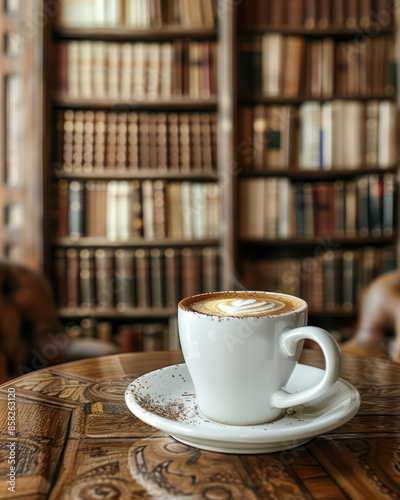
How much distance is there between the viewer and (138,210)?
209 centimetres

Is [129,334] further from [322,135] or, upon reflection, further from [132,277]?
[322,135]

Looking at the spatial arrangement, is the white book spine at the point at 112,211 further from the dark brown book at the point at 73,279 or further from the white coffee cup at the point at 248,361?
the white coffee cup at the point at 248,361

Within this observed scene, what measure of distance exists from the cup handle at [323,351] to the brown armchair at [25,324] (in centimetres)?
83

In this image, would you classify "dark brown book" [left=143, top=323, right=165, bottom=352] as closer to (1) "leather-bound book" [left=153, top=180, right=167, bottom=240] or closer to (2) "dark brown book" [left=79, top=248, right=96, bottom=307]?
(2) "dark brown book" [left=79, top=248, right=96, bottom=307]

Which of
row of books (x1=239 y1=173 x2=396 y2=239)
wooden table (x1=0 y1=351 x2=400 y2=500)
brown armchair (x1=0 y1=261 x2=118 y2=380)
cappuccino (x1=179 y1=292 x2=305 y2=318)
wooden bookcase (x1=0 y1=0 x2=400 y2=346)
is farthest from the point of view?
row of books (x1=239 y1=173 x2=396 y2=239)

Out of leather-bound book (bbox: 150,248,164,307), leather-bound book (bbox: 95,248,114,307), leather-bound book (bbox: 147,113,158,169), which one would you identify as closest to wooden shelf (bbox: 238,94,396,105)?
leather-bound book (bbox: 147,113,158,169)

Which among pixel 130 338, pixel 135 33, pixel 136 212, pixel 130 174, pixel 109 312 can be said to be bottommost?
pixel 130 338

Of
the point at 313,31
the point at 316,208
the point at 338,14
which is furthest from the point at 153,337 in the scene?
the point at 338,14

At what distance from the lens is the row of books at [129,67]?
205 cm

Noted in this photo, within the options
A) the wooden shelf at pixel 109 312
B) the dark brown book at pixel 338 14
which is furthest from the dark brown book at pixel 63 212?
the dark brown book at pixel 338 14

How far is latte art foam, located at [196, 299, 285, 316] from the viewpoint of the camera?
0.52m

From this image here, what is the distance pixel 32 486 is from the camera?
42cm

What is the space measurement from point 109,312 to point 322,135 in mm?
1120

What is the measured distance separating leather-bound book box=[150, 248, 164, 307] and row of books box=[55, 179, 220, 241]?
0.08m
